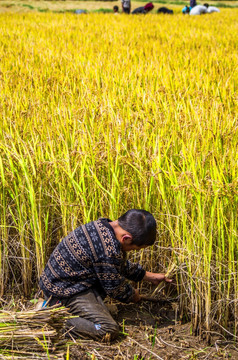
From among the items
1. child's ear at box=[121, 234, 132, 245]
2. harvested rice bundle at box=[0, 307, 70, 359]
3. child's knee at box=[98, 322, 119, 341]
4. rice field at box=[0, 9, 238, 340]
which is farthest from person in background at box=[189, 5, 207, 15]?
harvested rice bundle at box=[0, 307, 70, 359]

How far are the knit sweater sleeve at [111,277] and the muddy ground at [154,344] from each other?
140mm

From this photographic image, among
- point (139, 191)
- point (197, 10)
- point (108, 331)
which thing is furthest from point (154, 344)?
point (197, 10)

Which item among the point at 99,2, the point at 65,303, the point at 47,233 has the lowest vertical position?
the point at 65,303

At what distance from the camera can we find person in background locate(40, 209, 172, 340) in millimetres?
1780

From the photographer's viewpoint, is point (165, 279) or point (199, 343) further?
point (165, 279)

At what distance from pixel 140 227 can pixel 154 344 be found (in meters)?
0.46

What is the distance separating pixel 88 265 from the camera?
1.84 metres

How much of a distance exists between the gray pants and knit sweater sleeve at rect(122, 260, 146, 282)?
0.15 meters

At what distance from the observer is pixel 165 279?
6.46ft

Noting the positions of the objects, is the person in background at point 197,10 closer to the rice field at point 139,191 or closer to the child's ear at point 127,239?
the rice field at point 139,191

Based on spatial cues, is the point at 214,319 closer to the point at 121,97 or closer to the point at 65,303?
the point at 65,303

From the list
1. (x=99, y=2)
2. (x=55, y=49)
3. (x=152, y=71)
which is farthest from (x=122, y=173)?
(x=99, y=2)

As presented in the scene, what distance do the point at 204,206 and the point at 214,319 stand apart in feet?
1.59

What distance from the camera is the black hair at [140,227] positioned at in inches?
69.3
